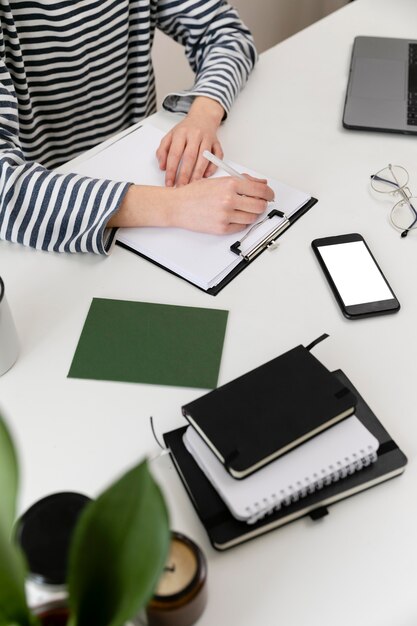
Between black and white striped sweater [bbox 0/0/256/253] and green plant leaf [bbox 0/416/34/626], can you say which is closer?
green plant leaf [bbox 0/416/34/626]

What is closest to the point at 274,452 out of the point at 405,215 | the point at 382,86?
the point at 405,215

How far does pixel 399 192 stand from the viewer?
0.97m

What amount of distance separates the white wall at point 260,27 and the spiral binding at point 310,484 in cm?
168

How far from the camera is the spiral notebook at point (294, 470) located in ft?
1.96

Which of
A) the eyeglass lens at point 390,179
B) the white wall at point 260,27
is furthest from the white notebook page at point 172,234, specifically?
the white wall at point 260,27

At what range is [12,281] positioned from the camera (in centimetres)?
86

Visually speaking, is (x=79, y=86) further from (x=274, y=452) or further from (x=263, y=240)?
(x=274, y=452)

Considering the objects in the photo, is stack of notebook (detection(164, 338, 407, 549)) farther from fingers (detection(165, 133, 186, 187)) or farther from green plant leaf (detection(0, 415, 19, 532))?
fingers (detection(165, 133, 186, 187))

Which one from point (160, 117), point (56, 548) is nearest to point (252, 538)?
point (56, 548)

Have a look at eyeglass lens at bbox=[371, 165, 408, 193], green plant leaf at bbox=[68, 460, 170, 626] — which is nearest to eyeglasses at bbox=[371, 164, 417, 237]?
eyeglass lens at bbox=[371, 165, 408, 193]

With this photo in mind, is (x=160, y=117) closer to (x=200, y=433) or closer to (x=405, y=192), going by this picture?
(x=405, y=192)

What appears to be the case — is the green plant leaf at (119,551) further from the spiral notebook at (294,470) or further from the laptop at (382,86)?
the laptop at (382,86)

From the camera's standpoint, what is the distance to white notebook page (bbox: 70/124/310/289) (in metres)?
0.86

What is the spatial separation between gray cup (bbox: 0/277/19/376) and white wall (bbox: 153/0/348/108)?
4.91 feet
